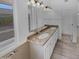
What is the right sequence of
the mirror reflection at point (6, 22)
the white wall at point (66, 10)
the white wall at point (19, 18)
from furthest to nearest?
the white wall at point (66, 10) < the white wall at point (19, 18) < the mirror reflection at point (6, 22)

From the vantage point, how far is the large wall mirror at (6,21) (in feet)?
3.63

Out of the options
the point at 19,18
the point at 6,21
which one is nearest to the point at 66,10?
the point at 19,18

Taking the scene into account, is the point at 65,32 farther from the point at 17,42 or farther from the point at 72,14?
the point at 17,42

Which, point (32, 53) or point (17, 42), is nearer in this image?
point (17, 42)

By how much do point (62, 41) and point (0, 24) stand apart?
3510mm

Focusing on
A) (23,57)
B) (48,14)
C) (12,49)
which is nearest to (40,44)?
(23,57)

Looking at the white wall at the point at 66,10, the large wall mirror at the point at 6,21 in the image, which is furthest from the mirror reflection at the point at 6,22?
the white wall at the point at 66,10

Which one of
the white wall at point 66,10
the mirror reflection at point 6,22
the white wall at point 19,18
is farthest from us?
the white wall at point 66,10

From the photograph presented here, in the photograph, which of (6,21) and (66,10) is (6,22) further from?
(66,10)

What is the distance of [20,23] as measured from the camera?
150 centimetres

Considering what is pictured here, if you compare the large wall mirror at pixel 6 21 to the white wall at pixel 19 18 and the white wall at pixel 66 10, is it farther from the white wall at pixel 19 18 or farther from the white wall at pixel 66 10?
the white wall at pixel 66 10

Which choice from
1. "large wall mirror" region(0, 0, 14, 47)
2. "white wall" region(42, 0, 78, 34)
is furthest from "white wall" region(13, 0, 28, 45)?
"white wall" region(42, 0, 78, 34)

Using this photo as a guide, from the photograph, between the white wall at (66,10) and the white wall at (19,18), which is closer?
the white wall at (19,18)

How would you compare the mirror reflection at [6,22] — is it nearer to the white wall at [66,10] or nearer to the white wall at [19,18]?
the white wall at [19,18]
